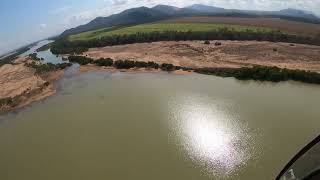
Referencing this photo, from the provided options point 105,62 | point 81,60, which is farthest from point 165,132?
point 81,60

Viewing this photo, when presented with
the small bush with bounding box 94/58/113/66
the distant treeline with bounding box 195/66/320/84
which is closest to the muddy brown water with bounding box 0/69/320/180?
the distant treeline with bounding box 195/66/320/84

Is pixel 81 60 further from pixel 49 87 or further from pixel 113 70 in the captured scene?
pixel 49 87

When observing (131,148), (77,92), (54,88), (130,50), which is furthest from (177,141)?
(130,50)

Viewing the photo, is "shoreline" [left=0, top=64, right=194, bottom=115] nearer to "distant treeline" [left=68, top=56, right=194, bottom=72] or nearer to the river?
"distant treeline" [left=68, top=56, right=194, bottom=72]

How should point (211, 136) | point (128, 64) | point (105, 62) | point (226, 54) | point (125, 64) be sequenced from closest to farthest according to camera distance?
point (211, 136), point (128, 64), point (125, 64), point (226, 54), point (105, 62)

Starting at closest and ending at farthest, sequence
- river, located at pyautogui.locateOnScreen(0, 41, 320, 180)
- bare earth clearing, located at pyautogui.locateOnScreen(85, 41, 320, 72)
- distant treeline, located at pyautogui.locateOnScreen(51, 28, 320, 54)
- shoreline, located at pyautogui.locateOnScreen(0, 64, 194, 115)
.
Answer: river, located at pyautogui.locateOnScreen(0, 41, 320, 180) → shoreline, located at pyautogui.locateOnScreen(0, 64, 194, 115) → bare earth clearing, located at pyautogui.locateOnScreen(85, 41, 320, 72) → distant treeline, located at pyautogui.locateOnScreen(51, 28, 320, 54)

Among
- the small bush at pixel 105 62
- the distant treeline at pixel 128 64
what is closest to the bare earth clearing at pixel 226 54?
the distant treeline at pixel 128 64

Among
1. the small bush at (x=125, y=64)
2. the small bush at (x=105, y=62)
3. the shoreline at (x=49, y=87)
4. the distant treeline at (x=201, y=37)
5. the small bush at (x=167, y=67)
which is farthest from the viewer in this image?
the distant treeline at (x=201, y=37)

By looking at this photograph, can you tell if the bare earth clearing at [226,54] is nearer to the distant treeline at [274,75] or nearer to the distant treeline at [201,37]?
the distant treeline at [201,37]
